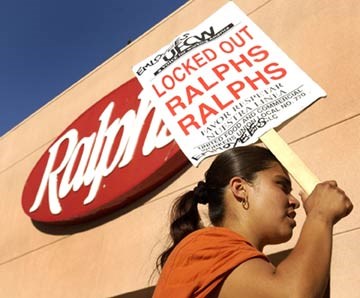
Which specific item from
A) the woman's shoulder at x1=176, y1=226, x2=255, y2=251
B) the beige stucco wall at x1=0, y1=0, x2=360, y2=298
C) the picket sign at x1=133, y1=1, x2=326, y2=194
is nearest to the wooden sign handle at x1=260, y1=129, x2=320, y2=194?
the picket sign at x1=133, y1=1, x2=326, y2=194

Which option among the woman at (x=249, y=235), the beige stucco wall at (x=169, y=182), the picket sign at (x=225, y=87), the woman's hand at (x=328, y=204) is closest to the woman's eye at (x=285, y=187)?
the woman at (x=249, y=235)

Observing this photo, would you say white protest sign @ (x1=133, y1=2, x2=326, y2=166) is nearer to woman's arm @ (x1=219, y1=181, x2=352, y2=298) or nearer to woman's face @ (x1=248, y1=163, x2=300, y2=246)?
woman's face @ (x1=248, y1=163, x2=300, y2=246)

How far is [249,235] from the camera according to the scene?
1.84 metres

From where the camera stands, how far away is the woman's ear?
1.89 meters

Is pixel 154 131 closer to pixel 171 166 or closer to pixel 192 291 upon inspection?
pixel 171 166

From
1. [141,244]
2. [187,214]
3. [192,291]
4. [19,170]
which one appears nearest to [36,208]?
[19,170]

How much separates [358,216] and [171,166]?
1.96 meters

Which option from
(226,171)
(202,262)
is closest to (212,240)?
(202,262)

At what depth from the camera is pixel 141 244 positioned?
5141mm

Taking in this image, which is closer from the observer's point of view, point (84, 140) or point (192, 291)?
point (192, 291)

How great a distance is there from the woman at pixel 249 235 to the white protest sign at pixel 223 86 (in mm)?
250

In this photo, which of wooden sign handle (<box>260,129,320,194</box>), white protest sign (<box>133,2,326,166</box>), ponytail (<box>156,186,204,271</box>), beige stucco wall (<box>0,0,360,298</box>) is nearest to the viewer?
wooden sign handle (<box>260,129,320,194</box>)

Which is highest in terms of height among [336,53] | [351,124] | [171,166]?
[171,166]

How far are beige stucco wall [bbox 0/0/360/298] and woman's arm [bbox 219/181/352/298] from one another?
1.88 metres
